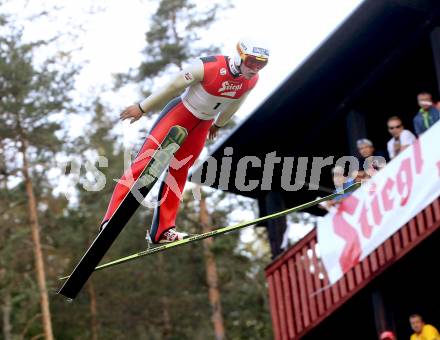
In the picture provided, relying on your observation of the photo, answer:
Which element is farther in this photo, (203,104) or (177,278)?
(177,278)

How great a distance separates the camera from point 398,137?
11.4 m

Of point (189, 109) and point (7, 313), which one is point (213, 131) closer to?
point (189, 109)

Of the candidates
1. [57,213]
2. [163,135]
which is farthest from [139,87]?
[163,135]

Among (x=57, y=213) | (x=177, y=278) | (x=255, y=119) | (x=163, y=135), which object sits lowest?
(x=163, y=135)

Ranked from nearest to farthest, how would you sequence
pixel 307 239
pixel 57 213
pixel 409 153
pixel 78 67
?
Result: pixel 409 153 → pixel 307 239 → pixel 78 67 → pixel 57 213

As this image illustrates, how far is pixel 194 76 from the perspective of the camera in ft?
23.2

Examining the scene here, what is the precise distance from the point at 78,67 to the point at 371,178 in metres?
14.0

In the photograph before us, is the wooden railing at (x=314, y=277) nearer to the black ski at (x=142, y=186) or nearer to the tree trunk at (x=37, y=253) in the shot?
the black ski at (x=142, y=186)

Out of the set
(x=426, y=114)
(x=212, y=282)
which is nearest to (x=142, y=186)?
(x=426, y=114)

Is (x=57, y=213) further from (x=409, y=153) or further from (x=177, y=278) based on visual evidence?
(x=409, y=153)

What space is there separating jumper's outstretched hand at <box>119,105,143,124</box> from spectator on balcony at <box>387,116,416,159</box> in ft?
16.3

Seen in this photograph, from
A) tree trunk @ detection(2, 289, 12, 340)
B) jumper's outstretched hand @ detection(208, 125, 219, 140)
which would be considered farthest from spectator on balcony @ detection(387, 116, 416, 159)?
tree trunk @ detection(2, 289, 12, 340)

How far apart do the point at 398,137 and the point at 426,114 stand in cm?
55

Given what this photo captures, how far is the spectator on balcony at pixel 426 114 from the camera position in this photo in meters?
10.8
